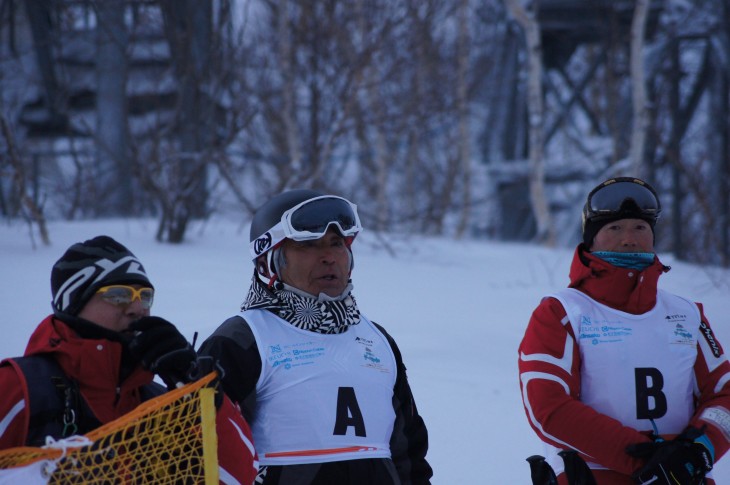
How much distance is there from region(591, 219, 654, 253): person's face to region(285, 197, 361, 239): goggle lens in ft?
2.97

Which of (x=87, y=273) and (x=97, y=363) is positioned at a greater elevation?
(x=87, y=273)

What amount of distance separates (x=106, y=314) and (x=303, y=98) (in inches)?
685

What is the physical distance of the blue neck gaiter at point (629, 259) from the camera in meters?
2.77

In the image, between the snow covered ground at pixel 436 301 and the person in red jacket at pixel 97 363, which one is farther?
the snow covered ground at pixel 436 301

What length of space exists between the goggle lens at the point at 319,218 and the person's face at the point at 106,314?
54 cm

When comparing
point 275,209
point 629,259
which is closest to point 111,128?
point 275,209

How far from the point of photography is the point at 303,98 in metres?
19.2

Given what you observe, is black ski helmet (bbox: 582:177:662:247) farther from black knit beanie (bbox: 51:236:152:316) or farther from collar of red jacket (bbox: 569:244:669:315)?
black knit beanie (bbox: 51:236:152:316)

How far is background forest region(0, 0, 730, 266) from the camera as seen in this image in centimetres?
946

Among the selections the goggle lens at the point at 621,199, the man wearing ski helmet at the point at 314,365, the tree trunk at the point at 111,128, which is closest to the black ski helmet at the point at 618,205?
the goggle lens at the point at 621,199

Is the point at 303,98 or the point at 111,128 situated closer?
the point at 111,128

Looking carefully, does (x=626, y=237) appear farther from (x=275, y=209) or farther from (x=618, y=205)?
(x=275, y=209)

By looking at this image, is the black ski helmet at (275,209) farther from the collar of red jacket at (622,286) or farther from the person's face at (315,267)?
the collar of red jacket at (622,286)

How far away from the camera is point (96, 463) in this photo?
1837 millimetres
